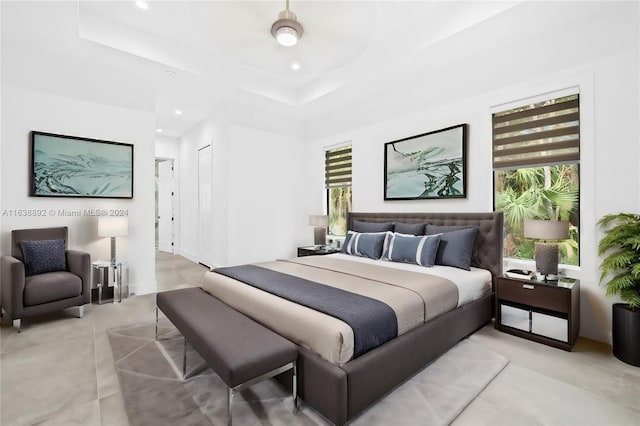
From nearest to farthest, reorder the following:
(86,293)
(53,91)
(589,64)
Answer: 1. (589,64)
2. (86,293)
3. (53,91)

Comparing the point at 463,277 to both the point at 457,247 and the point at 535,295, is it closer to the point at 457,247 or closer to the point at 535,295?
the point at 457,247

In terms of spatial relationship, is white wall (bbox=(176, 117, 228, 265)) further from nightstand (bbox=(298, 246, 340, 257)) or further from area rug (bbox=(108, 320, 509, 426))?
area rug (bbox=(108, 320, 509, 426))

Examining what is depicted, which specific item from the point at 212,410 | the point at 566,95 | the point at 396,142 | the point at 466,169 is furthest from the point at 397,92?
the point at 212,410

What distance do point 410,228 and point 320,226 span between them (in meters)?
1.79

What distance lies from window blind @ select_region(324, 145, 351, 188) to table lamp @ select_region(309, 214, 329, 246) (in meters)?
0.79

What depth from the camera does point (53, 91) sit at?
11.8 feet

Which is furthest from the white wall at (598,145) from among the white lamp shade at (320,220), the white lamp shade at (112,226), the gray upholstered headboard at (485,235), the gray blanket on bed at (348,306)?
the white lamp shade at (112,226)

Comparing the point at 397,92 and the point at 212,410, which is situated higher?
the point at 397,92

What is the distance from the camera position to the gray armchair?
2832 mm

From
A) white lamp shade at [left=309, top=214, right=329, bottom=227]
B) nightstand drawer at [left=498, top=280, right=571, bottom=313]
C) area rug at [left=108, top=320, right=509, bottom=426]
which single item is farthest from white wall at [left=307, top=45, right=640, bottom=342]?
white lamp shade at [left=309, top=214, right=329, bottom=227]

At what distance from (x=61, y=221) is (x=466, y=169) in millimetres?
5033

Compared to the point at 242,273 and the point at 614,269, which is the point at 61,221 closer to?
the point at 242,273

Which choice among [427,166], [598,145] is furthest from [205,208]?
[598,145]

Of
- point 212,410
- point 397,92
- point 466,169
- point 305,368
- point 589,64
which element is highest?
point 397,92
